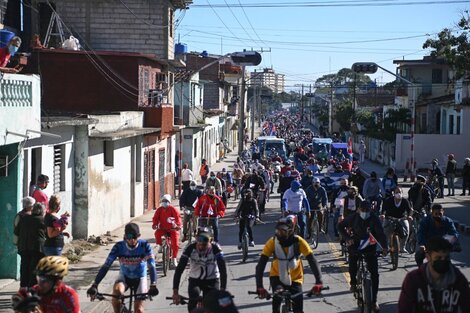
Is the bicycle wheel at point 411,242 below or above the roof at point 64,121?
below

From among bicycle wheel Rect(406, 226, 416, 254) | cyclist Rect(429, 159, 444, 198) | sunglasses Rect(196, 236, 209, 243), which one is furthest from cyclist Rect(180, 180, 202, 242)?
cyclist Rect(429, 159, 444, 198)

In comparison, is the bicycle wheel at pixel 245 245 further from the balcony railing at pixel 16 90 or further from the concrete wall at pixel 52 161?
the balcony railing at pixel 16 90

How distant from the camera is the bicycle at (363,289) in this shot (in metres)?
12.1

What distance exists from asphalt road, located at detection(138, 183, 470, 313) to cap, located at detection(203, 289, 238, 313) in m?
7.23

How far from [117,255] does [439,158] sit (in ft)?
145

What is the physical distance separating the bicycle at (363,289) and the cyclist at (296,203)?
21.7ft

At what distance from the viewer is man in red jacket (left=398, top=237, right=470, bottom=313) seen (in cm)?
720

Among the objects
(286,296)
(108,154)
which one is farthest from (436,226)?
(108,154)

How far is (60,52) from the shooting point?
102 feet

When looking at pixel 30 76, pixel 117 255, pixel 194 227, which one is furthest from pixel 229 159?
pixel 117 255

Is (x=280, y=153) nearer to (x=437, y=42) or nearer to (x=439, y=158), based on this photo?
(x=439, y=158)

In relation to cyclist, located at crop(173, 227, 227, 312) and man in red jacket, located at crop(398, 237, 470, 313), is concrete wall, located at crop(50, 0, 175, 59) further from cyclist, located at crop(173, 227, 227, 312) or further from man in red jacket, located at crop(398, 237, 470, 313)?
man in red jacket, located at crop(398, 237, 470, 313)

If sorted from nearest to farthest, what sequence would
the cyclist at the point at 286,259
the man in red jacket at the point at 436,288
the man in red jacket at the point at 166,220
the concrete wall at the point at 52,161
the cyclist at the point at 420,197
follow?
1. the man in red jacket at the point at 436,288
2. the cyclist at the point at 286,259
3. the concrete wall at the point at 52,161
4. the man in red jacket at the point at 166,220
5. the cyclist at the point at 420,197

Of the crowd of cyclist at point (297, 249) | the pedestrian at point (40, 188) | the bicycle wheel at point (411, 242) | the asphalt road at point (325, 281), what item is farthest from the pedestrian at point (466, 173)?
the pedestrian at point (40, 188)
